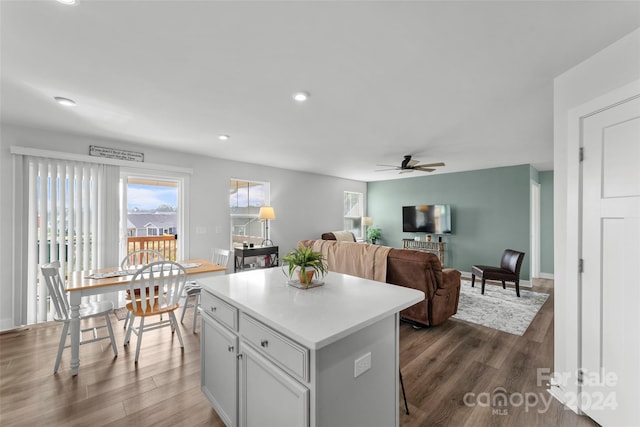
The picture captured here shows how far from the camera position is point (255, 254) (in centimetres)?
499

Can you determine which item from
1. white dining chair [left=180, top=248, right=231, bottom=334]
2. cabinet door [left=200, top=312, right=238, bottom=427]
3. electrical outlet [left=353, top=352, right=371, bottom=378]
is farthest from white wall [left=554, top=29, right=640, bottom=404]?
white dining chair [left=180, top=248, right=231, bottom=334]

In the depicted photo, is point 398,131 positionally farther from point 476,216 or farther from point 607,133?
point 476,216

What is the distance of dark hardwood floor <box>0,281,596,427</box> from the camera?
1.79 metres

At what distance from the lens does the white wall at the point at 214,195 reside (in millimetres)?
3127

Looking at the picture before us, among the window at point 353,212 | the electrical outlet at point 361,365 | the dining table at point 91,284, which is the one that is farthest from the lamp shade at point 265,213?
the electrical outlet at point 361,365

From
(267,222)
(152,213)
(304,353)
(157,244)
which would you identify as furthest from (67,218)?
(304,353)

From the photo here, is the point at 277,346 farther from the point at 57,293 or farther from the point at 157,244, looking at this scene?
the point at 157,244

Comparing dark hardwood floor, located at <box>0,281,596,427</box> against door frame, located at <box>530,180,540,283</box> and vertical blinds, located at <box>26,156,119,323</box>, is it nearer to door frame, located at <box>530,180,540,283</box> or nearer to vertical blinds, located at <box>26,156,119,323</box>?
vertical blinds, located at <box>26,156,119,323</box>

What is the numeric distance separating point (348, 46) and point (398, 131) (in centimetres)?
192

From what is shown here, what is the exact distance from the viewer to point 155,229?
4.29 metres

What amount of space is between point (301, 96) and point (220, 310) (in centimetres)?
191

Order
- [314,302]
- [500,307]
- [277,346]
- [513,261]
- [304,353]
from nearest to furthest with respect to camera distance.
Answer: [304,353]
[277,346]
[314,302]
[500,307]
[513,261]

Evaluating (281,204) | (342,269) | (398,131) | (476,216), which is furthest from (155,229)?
(476,216)

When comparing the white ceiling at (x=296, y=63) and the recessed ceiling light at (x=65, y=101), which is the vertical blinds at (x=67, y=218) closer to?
the white ceiling at (x=296, y=63)
